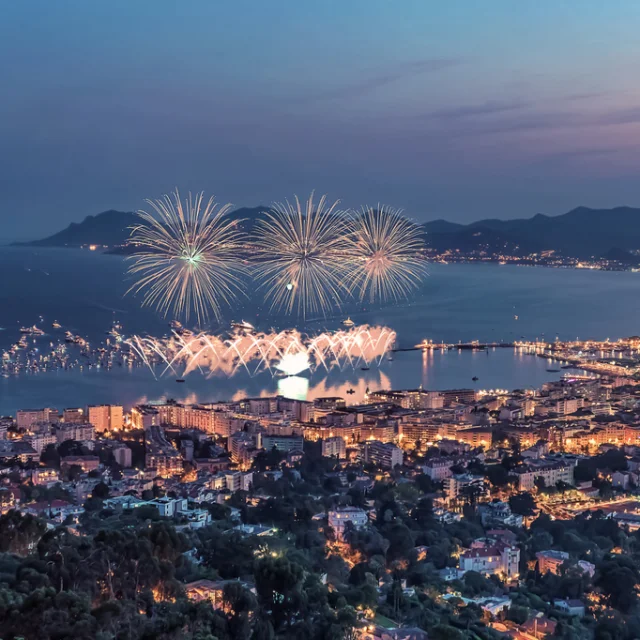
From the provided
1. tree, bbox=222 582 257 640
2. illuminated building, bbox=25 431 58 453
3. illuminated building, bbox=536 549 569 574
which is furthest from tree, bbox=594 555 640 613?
illuminated building, bbox=25 431 58 453

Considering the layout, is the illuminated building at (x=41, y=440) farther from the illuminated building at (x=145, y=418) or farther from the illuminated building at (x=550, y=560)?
the illuminated building at (x=550, y=560)

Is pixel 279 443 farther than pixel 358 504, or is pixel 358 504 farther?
pixel 279 443

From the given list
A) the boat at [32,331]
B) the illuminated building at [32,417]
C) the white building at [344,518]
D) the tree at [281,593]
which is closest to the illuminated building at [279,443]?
the illuminated building at [32,417]

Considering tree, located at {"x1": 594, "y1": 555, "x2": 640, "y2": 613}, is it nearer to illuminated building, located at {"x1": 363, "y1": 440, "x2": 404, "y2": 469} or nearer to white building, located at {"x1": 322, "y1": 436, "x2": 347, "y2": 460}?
illuminated building, located at {"x1": 363, "y1": 440, "x2": 404, "y2": 469}

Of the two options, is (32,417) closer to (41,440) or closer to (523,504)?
(41,440)

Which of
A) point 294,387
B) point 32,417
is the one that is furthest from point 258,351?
point 32,417

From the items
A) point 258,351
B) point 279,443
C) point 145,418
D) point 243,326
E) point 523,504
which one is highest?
point 243,326

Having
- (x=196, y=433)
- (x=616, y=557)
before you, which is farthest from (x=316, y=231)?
(x=196, y=433)
